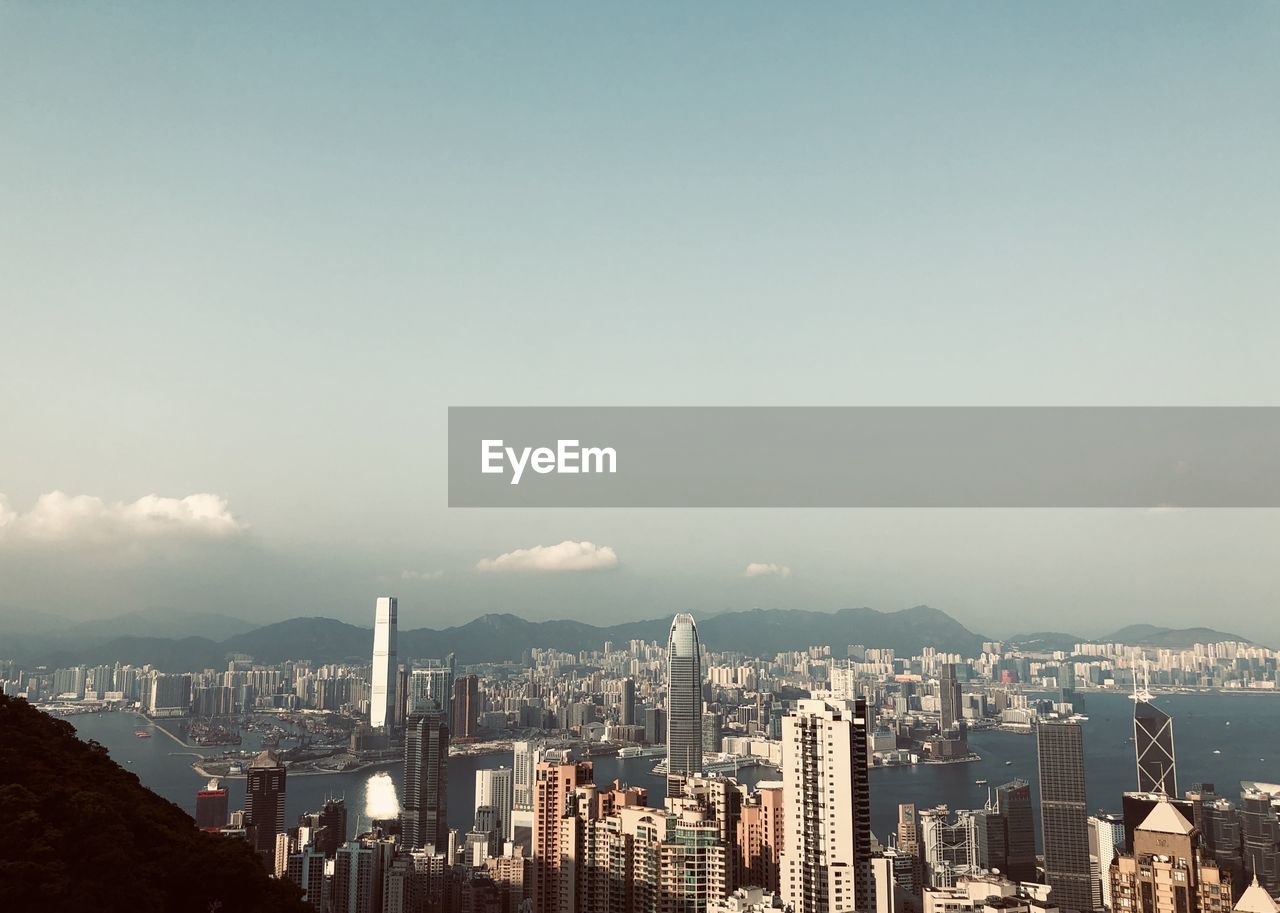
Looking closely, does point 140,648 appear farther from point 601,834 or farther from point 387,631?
point 601,834

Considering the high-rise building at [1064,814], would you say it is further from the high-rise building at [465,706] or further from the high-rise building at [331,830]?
the high-rise building at [465,706]

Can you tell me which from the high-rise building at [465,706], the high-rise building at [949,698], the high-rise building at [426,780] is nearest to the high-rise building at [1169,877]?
the high-rise building at [426,780]

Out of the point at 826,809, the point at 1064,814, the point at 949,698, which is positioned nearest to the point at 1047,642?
the point at 949,698

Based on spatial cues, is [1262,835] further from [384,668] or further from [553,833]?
[384,668]

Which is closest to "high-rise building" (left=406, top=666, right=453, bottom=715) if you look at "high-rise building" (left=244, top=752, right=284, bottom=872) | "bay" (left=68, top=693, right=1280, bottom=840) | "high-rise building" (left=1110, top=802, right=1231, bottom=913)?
"bay" (left=68, top=693, right=1280, bottom=840)

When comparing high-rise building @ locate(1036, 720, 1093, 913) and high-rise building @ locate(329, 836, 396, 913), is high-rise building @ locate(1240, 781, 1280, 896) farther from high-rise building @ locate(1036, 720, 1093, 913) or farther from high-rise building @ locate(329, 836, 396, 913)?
high-rise building @ locate(329, 836, 396, 913)

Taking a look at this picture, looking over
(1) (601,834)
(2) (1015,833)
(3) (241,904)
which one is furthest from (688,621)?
(3) (241,904)
